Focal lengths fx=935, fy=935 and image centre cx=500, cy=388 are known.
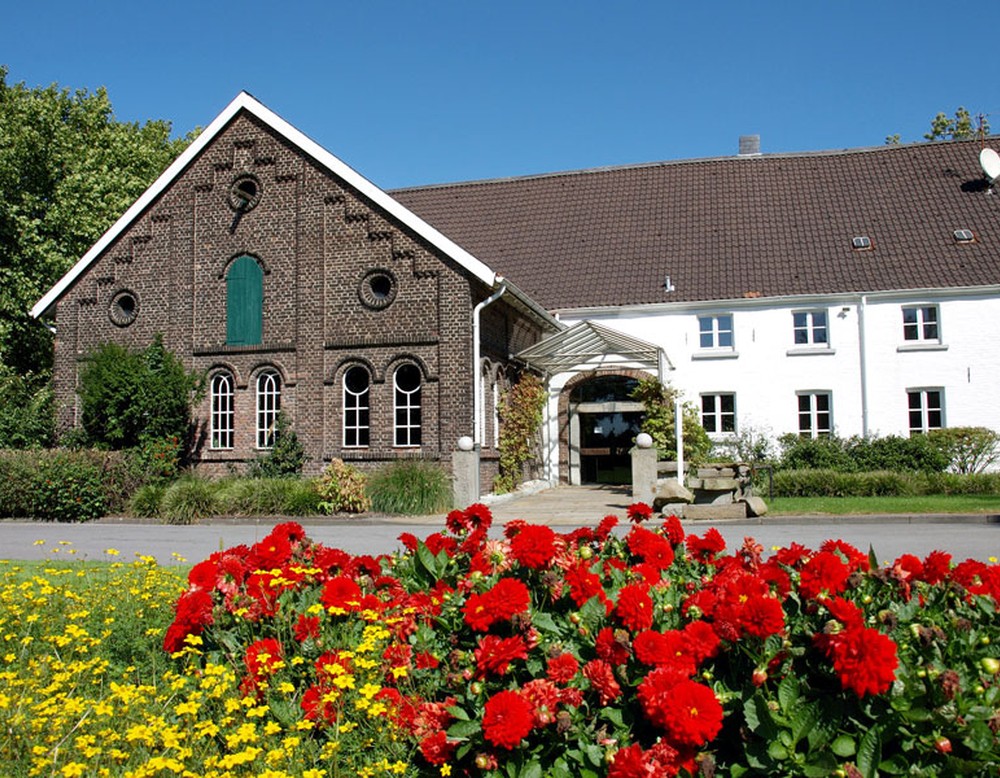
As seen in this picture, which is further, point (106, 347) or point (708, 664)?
point (106, 347)

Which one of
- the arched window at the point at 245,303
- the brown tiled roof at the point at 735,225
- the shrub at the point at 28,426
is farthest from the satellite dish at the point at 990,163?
the shrub at the point at 28,426

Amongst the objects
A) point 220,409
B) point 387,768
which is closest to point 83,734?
point 387,768

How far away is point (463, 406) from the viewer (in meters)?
20.2

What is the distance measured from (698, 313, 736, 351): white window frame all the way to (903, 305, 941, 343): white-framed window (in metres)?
4.77

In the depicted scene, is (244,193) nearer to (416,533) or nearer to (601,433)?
(416,533)

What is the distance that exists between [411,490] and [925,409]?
15.8 m

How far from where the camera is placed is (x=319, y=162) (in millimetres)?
22000

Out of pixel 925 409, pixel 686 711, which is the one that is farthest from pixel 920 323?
pixel 686 711

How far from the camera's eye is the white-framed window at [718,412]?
27.2 m

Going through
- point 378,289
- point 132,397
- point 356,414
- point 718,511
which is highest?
point 378,289

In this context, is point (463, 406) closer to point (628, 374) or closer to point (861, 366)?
point (628, 374)

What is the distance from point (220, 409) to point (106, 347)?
295 cm

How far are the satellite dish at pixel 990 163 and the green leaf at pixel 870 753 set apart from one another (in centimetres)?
3005

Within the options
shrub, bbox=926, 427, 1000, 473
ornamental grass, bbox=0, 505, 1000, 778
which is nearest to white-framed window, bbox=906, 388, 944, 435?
shrub, bbox=926, 427, 1000, 473
